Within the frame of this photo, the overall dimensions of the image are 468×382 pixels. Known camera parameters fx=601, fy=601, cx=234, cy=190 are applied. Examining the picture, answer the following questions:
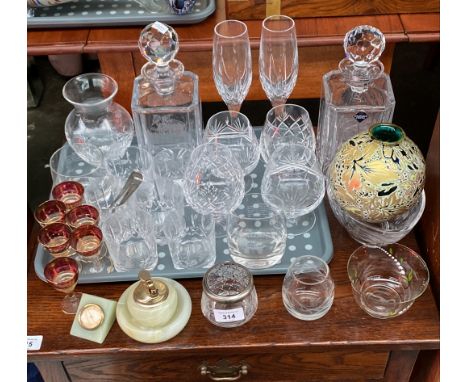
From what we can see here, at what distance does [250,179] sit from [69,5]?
2.04 feet

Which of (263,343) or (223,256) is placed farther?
(223,256)

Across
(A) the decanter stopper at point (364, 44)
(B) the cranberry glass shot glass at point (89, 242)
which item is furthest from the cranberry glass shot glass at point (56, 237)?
(A) the decanter stopper at point (364, 44)

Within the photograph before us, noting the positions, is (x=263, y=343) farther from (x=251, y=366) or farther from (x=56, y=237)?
(x=56, y=237)

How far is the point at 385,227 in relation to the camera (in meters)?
0.99

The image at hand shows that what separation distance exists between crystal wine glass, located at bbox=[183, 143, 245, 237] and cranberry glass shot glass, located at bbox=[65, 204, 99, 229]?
0.52 feet

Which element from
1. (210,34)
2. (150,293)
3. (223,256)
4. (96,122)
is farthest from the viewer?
(210,34)

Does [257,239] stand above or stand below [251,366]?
above

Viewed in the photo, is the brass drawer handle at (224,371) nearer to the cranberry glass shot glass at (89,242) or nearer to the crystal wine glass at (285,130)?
the cranberry glass shot glass at (89,242)

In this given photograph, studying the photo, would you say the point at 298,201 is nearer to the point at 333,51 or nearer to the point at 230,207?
the point at 230,207

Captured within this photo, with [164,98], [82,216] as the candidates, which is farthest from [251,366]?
[164,98]

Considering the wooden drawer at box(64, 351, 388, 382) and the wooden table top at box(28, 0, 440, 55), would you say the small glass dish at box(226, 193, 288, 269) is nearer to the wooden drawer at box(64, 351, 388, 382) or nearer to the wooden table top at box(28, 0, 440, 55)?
the wooden drawer at box(64, 351, 388, 382)

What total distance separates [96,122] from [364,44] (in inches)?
20.0

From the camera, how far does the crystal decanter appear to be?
3.46 feet

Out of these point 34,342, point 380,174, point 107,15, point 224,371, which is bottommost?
point 224,371
